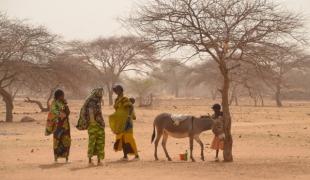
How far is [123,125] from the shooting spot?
12.9m

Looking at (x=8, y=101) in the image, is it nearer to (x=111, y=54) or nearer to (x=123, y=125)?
(x=123, y=125)

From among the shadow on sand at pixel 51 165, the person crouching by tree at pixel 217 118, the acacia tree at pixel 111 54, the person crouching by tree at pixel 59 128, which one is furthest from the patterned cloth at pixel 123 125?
the acacia tree at pixel 111 54

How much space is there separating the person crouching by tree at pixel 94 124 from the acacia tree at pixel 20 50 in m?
16.2

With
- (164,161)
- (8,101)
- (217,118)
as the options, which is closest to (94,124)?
(164,161)

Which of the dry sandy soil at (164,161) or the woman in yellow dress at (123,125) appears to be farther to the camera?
the woman in yellow dress at (123,125)

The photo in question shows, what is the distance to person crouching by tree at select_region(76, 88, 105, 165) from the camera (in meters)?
12.4

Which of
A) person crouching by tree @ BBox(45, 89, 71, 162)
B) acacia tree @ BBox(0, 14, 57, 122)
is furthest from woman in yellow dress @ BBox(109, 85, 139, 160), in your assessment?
acacia tree @ BBox(0, 14, 57, 122)

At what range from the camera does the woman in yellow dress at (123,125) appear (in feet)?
42.5

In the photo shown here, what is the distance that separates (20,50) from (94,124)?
57.1 ft

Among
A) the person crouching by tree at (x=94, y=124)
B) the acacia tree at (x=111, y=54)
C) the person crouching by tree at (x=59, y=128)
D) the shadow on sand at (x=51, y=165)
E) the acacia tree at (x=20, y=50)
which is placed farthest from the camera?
the acacia tree at (x=111, y=54)

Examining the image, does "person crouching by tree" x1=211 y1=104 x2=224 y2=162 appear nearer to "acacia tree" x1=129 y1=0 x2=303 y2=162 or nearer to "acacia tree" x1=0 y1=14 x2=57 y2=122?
"acacia tree" x1=129 y1=0 x2=303 y2=162

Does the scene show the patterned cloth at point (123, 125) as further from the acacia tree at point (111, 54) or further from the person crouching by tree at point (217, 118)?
the acacia tree at point (111, 54)

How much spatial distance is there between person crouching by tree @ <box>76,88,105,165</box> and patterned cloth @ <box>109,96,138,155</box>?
19.1 inches

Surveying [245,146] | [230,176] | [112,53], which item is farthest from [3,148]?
[112,53]
